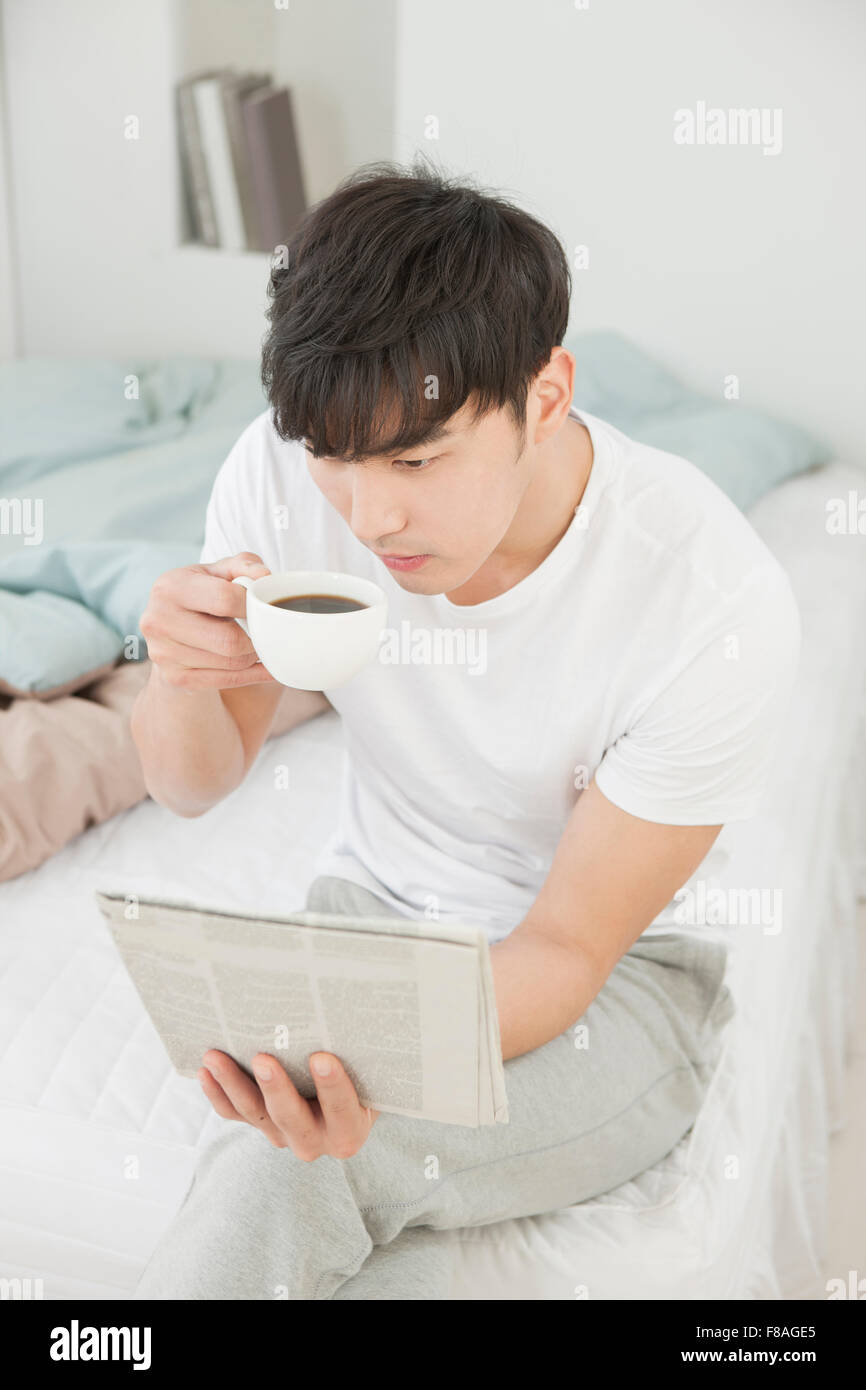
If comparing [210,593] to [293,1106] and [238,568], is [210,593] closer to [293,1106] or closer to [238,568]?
[238,568]

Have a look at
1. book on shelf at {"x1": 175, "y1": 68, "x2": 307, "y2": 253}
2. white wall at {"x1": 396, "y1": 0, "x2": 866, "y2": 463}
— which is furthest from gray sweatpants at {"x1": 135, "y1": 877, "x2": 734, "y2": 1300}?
book on shelf at {"x1": 175, "y1": 68, "x2": 307, "y2": 253}

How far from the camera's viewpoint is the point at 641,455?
100cm

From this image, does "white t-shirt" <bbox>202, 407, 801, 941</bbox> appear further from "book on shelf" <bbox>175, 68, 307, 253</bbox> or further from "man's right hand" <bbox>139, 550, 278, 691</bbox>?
"book on shelf" <bbox>175, 68, 307, 253</bbox>

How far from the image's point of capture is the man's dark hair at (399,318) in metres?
0.77

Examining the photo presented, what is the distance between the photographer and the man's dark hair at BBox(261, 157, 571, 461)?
0.77 m

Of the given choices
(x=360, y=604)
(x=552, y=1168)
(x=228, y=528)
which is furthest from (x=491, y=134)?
(x=552, y=1168)

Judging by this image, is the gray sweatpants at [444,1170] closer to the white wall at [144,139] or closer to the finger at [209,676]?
the finger at [209,676]

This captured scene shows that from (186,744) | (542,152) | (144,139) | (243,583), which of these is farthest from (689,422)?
(243,583)

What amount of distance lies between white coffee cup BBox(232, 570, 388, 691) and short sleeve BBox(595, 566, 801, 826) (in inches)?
10.3

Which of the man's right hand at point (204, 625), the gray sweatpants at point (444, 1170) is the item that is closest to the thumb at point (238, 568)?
the man's right hand at point (204, 625)

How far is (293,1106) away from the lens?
0.80m

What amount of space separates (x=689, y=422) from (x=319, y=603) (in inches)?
65.8

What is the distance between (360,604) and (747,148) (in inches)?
74.2
